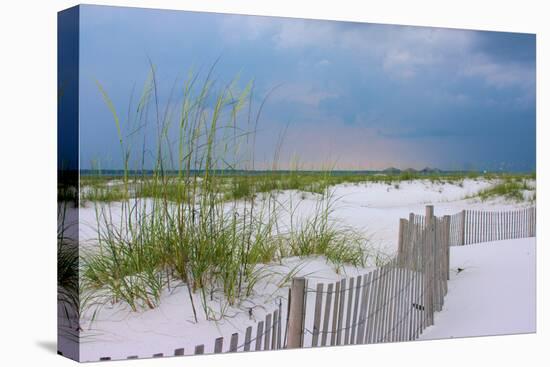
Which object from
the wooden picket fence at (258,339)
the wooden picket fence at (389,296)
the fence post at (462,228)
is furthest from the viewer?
the fence post at (462,228)

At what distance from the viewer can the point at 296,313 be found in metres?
5.98

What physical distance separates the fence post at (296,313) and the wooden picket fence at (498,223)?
222 centimetres

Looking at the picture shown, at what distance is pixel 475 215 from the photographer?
302 inches

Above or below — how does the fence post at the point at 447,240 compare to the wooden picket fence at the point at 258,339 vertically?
above

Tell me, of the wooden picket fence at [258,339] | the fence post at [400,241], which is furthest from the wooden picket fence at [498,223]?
the wooden picket fence at [258,339]

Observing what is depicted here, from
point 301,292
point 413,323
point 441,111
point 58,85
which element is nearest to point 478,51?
point 441,111

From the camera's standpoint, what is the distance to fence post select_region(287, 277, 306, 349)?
5.79 meters

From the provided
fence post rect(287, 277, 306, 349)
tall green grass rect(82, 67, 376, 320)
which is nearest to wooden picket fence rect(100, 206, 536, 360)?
fence post rect(287, 277, 306, 349)

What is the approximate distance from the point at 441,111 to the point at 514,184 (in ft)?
3.56

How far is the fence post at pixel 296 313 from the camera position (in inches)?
228

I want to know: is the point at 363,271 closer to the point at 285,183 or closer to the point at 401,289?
the point at 401,289

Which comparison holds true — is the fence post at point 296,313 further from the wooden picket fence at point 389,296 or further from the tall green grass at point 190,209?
the tall green grass at point 190,209

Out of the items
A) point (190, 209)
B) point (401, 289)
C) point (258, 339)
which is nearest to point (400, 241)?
point (401, 289)

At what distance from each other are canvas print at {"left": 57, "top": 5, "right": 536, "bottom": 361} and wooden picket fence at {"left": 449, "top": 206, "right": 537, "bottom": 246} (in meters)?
0.02
